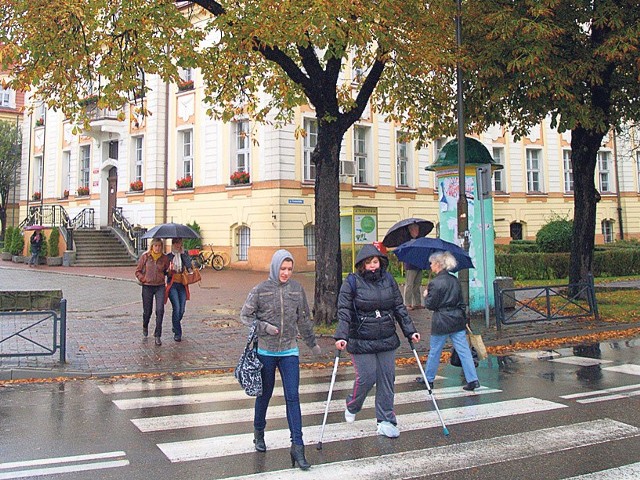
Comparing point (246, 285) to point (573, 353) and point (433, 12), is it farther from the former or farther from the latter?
point (573, 353)

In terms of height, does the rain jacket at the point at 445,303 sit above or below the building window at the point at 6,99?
below

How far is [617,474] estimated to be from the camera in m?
4.71

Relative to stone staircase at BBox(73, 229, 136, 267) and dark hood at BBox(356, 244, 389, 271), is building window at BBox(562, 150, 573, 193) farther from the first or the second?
dark hood at BBox(356, 244, 389, 271)

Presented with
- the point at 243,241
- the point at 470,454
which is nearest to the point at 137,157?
the point at 243,241

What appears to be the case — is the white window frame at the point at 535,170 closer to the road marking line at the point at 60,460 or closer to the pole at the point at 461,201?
the pole at the point at 461,201

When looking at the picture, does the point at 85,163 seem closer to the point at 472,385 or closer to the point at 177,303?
the point at 177,303

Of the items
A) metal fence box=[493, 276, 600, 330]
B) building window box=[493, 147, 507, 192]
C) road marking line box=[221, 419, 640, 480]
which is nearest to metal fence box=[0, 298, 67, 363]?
road marking line box=[221, 419, 640, 480]

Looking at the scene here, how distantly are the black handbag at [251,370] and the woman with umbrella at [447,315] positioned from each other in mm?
3164

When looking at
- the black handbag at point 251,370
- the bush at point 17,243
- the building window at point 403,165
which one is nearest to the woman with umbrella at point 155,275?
the black handbag at point 251,370

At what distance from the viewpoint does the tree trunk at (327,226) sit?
12.4m

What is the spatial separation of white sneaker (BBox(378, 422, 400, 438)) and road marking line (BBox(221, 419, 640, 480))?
1.36 ft

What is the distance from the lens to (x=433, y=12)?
43.3 feet

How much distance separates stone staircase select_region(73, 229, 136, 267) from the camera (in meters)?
29.2

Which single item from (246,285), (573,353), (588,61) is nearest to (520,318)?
(573,353)
